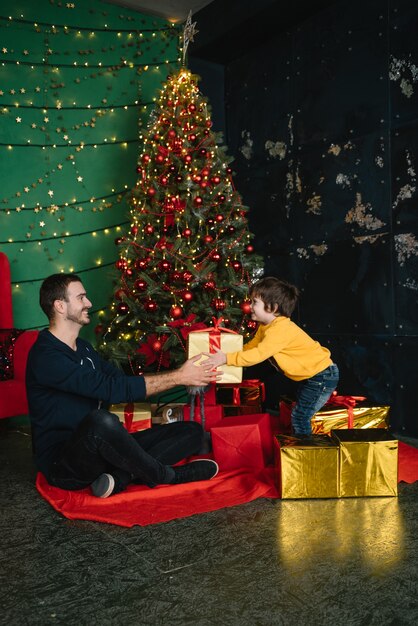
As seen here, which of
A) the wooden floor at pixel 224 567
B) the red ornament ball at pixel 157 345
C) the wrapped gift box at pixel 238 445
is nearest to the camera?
the wooden floor at pixel 224 567

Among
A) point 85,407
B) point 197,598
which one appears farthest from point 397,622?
point 85,407

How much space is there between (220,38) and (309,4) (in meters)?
1.00

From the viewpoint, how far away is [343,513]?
2686mm

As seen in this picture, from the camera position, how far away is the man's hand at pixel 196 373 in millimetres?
3092

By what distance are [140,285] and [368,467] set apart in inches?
93.1

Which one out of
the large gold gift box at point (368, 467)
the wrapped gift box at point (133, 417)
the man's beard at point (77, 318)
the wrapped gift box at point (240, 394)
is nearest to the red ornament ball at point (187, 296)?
the wrapped gift box at point (240, 394)

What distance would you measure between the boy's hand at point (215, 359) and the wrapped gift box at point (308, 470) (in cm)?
59

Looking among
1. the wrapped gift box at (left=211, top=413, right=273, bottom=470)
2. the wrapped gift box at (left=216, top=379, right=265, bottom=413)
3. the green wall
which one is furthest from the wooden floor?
the green wall

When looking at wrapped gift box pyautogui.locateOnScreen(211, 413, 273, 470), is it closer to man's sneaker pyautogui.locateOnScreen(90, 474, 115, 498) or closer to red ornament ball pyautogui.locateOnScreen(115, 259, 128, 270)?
man's sneaker pyautogui.locateOnScreen(90, 474, 115, 498)

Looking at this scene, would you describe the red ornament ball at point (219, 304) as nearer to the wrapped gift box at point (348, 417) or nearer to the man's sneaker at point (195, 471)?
the wrapped gift box at point (348, 417)

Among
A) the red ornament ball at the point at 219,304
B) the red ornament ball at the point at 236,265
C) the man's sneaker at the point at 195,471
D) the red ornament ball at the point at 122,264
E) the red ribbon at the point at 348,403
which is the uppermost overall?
the red ornament ball at the point at 122,264

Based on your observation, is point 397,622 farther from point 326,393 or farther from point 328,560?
point 326,393

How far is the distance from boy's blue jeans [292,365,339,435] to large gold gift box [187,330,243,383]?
545 mm

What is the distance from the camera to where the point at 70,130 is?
215 inches
